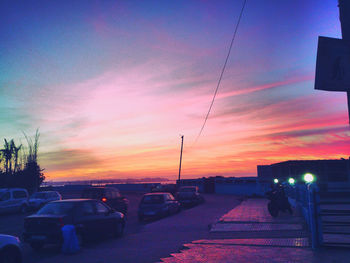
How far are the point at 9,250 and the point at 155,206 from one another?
13.1 m

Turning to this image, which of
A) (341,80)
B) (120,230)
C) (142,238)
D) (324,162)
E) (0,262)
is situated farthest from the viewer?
(324,162)

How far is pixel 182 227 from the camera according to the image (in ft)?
49.9

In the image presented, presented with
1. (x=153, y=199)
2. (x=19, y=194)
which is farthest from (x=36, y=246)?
(x=19, y=194)

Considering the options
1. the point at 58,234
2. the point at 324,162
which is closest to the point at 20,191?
the point at 58,234

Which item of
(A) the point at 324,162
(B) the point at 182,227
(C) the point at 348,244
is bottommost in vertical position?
(B) the point at 182,227

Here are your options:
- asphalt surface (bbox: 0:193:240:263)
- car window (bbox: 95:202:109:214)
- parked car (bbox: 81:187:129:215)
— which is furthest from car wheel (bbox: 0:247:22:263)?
parked car (bbox: 81:187:129:215)

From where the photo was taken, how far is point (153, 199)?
21.2 meters

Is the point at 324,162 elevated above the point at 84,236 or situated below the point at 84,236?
above

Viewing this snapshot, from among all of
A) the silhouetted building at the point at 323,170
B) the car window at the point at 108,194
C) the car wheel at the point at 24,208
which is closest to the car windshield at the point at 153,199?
the car window at the point at 108,194

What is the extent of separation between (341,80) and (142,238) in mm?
10008

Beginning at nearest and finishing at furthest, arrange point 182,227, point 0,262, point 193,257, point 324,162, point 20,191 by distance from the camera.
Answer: point 0,262 < point 193,257 < point 182,227 < point 20,191 < point 324,162

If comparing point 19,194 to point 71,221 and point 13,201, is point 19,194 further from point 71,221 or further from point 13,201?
point 71,221

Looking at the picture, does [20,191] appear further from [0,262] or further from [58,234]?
[0,262]

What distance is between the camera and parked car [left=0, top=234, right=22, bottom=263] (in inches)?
301
